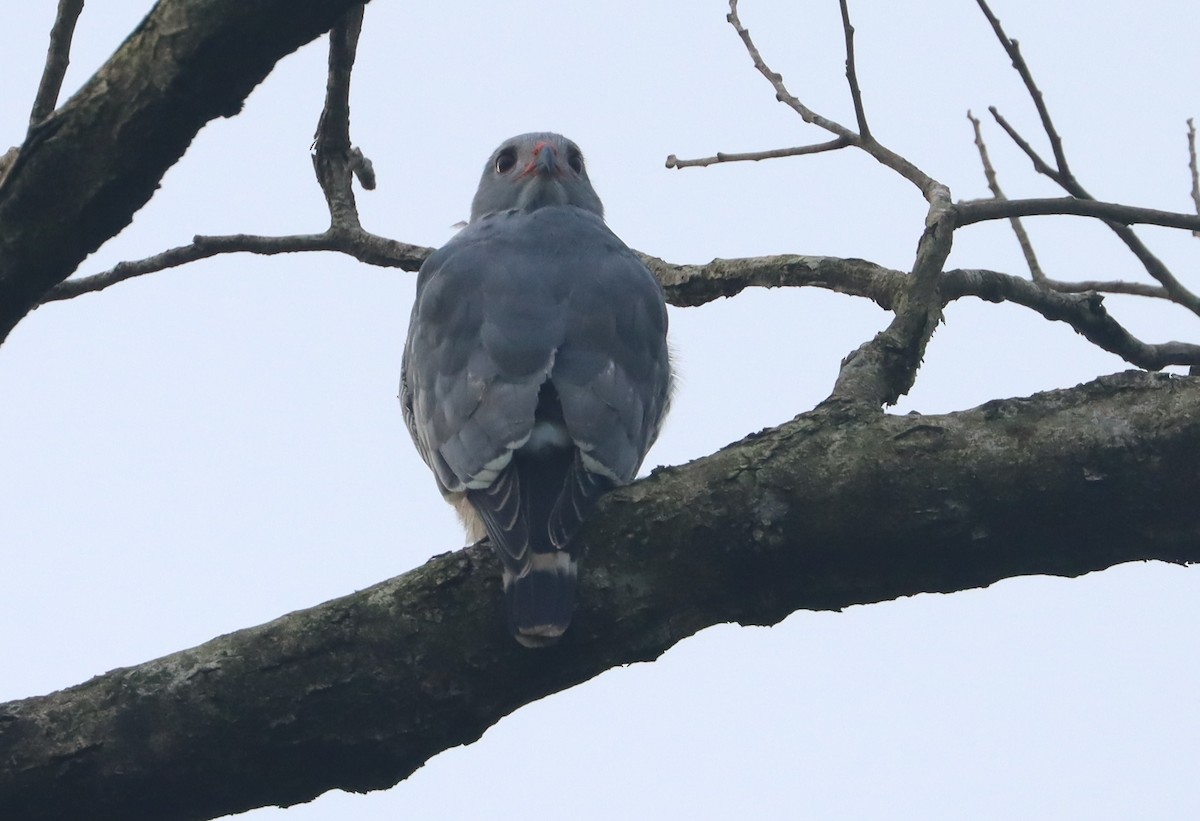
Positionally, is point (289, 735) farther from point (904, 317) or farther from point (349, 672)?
point (904, 317)

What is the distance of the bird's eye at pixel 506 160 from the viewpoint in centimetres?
630

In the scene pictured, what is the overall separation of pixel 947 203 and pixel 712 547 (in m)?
1.77

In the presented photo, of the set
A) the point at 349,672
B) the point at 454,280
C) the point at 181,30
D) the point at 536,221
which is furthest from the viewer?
the point at 536,221

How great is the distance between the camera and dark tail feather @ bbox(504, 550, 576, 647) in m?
2.71

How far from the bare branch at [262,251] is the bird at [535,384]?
0.14 m

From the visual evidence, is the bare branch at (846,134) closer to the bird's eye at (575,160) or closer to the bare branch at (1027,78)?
the bare branch at (1027,78)

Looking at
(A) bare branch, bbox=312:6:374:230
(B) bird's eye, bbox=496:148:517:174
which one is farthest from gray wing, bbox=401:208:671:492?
(B) bird's eye, bbox=496:148:517:174

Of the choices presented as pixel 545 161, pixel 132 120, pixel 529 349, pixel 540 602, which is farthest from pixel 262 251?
pixel 540 602

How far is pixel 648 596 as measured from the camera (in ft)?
9.40

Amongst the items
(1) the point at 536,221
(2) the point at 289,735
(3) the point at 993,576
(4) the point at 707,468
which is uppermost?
(1) the point at 536,221

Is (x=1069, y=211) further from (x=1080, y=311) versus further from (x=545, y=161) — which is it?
(x=545, y=161)

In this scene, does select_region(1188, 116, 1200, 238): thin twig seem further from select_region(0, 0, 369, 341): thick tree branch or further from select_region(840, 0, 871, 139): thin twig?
select_region(0, 0, 369, 341): thick tree branch

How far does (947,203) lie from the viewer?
13.4ft

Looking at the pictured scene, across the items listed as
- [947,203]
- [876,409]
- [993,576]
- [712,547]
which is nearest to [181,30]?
[712,547]
